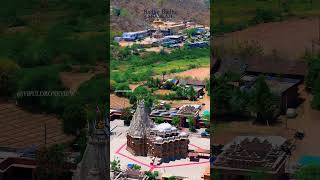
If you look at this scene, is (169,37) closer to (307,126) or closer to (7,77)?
(7,77)

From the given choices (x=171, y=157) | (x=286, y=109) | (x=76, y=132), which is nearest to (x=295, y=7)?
(x=286, y=109)

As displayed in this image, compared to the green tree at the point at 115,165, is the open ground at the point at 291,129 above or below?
above

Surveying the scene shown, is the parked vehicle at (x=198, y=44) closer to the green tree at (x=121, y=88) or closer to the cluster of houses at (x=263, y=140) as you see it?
the green tree at (x=121, y=88)

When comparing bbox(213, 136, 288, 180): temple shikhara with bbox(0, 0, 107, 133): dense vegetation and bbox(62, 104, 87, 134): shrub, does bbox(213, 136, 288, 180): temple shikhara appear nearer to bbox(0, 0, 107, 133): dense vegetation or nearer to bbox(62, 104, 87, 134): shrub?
bbox(62, 104, 87, 134): shrub

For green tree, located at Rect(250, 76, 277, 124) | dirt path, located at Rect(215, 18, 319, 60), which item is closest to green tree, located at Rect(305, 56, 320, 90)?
dirt path, located at Rect(215, 18, 319, 60)

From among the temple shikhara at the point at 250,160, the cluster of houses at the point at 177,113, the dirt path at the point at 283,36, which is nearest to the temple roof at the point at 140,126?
the cluster of houses at the point at 177,113

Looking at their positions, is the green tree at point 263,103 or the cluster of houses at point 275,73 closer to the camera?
the green tree at point 263,103

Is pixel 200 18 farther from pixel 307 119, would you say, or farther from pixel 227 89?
pixel 307 119
